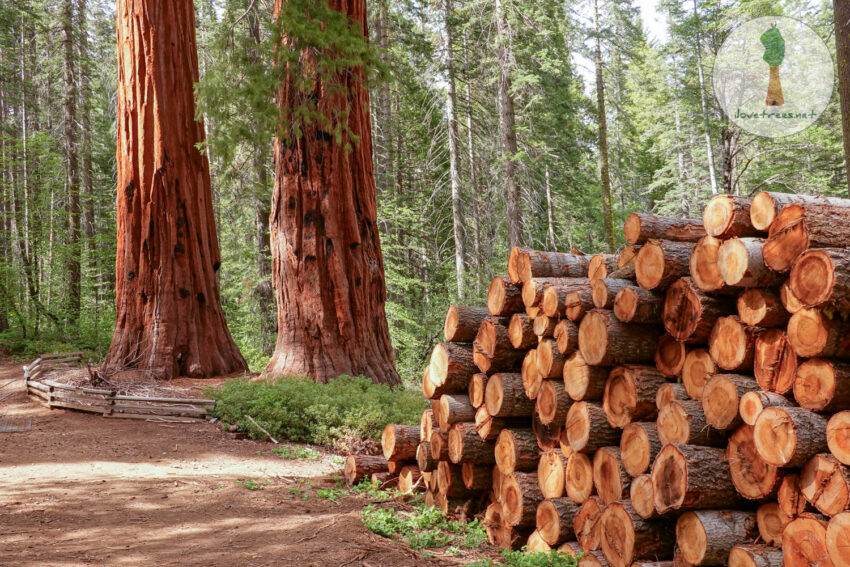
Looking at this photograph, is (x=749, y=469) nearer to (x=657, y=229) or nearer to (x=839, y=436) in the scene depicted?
(x=839, y=436)

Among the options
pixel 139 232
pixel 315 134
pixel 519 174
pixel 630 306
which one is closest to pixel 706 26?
pixel 519 174

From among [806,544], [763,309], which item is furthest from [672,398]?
[806,544]

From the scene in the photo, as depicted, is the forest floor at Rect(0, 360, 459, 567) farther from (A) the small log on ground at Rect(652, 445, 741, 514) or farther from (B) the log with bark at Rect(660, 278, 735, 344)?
(B) the log with bark at Rect(660, 278, 735, 344)

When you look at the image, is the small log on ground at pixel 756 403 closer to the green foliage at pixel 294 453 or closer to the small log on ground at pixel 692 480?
the small log on ground at pixel 692 480

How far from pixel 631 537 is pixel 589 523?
1.62 feet

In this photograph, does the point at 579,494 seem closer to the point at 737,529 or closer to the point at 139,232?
the point at 737,529

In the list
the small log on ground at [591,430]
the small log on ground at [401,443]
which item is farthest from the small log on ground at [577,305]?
the small log on ground at [401,443]

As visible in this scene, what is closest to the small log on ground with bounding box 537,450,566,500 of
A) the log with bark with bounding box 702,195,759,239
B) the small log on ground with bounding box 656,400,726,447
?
the small log on ground with bounding box 656,400,726,447

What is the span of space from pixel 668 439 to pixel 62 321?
16965 mm

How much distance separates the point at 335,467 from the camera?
6543mm

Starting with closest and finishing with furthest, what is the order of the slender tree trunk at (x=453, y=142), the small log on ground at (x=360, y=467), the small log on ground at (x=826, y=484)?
the small log on ground at (x=826, y=484) → the small log on ground at (x=360, y=467) → the slender tree trunk at (x=453, y=142)

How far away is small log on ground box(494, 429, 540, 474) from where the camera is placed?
484cm

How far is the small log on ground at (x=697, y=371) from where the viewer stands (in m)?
3.81

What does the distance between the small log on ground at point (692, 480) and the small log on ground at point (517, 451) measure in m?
1.33
